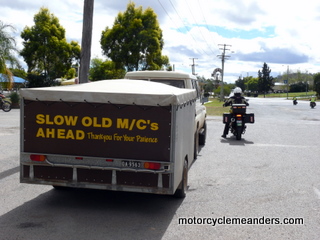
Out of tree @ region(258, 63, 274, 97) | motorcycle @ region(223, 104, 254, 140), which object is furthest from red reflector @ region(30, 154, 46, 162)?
tree @ region(258, 63, 274, 97)

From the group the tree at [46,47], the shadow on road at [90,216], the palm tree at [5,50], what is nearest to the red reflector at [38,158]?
the shadow on road at [90,216]

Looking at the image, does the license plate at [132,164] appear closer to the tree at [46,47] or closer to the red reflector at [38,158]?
the red reflector at [38,158]

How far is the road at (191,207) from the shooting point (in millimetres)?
5816

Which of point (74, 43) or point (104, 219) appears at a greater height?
point (74, 43)

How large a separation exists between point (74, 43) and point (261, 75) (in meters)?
133

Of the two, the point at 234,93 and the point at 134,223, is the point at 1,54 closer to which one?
the point at 234,93

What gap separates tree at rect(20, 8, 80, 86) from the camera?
131ft

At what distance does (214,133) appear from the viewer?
18281mm

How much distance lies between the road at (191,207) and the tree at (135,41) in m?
28.0

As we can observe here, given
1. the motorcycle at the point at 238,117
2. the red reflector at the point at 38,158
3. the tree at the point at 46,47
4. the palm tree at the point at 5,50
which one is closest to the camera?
the red reflector at the point at 38,158

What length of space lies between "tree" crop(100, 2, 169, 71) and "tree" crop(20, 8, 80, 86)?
13.9ft

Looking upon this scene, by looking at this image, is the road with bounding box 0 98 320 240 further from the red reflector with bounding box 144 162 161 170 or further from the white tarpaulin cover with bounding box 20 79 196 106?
the white tarpaulin cover with bounding box 20 79 196 106

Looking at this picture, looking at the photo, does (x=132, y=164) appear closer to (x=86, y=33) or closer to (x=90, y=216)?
(x=90, y=216)

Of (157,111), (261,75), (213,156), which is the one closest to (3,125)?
(213,156)
